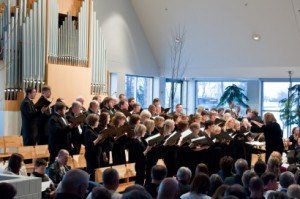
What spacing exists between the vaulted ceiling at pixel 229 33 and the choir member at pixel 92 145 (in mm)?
7965

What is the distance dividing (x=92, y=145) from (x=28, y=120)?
2.78 metres

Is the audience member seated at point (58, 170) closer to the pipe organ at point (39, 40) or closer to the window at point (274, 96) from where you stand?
the pipe organ at point (39, 40)

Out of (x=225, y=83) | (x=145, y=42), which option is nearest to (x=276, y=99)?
(x=225, y=83)

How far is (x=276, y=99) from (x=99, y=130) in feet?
34.9

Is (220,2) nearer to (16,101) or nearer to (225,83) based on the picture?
(225,83)

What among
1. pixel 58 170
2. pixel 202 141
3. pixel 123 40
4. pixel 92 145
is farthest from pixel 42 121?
pixel 123 40

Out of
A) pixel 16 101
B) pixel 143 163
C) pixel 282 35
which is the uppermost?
pixel 282 35

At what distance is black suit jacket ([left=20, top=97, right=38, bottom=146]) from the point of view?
10.1 metres

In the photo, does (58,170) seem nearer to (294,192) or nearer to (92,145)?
(92,145)

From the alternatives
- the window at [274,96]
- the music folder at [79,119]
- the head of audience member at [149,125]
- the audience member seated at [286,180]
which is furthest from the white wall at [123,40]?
the audience member seated at [286,180]

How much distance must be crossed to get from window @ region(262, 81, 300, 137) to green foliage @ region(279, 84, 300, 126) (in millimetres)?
970

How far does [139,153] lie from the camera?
7.91 m

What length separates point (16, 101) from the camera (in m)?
11.5

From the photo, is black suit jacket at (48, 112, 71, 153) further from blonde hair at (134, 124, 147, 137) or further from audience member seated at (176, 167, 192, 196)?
audience member seated at (176, 167, 192, 196)
